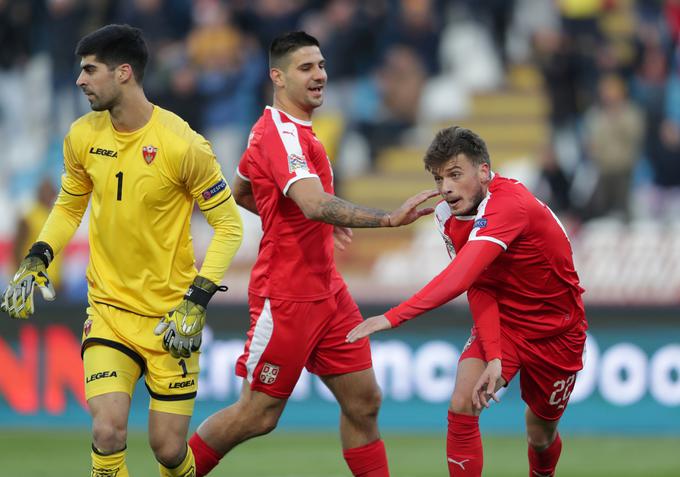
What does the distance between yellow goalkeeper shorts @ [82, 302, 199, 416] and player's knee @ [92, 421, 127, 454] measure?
29cm

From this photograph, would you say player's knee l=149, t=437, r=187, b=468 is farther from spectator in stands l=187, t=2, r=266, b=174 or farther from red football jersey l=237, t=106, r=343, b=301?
spectator in stands l=187, t=2, r=266, b=174

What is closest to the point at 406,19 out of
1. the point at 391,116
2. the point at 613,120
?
the point at 391,116

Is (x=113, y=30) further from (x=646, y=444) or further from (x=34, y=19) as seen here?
(x=34, y=19)

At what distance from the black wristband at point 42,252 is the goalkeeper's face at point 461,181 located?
7.52ft

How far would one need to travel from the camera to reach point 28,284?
23.3 feet

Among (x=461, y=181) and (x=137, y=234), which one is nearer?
(x=461, y=181)

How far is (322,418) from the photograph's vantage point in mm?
13062

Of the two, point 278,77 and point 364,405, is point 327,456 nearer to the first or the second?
point 364,405

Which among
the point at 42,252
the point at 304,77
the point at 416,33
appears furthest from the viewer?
the point at 416,33

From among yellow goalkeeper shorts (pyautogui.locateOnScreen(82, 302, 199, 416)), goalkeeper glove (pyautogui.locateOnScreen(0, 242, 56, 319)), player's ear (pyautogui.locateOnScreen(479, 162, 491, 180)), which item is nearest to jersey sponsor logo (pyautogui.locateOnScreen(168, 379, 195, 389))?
yellow goalkeeper shorts (pyautogui.locateOnScreen(82, 302, 199, 416))

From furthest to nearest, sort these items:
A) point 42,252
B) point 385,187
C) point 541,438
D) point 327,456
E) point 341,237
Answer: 1. point 385,187
2. point 327,456
3. point 341,237
4. point 541,438
5. point 42,252

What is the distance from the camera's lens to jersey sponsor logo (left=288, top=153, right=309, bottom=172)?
23.8 ft

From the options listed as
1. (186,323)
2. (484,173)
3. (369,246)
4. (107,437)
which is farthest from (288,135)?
(369,246)

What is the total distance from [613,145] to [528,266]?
8301 mm
